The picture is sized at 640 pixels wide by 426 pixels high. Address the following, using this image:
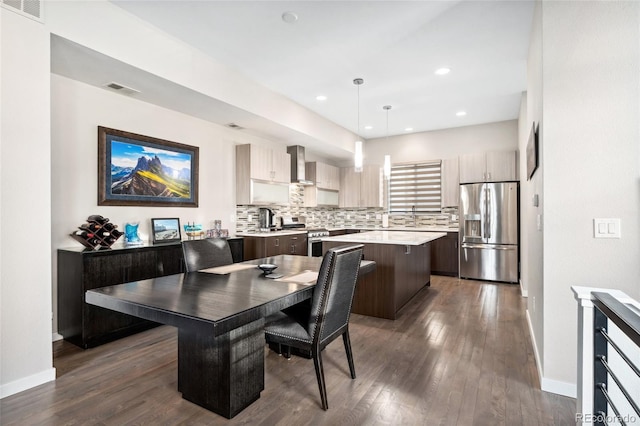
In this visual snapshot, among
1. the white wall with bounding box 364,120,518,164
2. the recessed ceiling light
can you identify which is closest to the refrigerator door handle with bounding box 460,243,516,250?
the white wall with bounding box 364,120,518,164

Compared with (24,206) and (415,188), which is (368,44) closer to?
(24,206)

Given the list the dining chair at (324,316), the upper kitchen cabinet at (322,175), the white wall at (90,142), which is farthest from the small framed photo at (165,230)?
the upper kitchen cabinet at (322,175)

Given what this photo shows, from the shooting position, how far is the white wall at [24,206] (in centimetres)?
214

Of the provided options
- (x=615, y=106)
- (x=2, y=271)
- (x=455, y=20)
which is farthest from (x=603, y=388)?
(x=2, y=271)

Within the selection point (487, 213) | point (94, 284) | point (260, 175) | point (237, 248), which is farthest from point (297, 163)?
point (94, 284)

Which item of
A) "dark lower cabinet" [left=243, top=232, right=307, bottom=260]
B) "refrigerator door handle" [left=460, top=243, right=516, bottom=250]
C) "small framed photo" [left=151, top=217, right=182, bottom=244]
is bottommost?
"refrigerator door handle" [left=460, top=243, right=516, bottom=250]

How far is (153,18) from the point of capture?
9.44 feet

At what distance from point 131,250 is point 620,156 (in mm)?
3862

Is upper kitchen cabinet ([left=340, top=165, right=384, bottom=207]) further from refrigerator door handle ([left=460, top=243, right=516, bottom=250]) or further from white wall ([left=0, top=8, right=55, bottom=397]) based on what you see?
white wall ([left=0, top=8, right=55, bottom=397])

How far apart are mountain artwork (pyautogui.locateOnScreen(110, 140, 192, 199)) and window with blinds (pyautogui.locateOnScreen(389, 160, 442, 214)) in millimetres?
4332

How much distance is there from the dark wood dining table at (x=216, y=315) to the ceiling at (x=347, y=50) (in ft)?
6.85

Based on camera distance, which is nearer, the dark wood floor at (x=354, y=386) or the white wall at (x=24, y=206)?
the dark wood floor at (x=354, y=386)

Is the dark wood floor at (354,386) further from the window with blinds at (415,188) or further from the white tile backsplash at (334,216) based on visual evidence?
the window with blinds at (415,188)

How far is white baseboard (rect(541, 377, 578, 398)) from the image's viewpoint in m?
2.08
